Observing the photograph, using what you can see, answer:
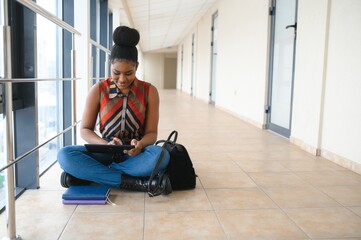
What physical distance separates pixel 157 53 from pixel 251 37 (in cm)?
1473

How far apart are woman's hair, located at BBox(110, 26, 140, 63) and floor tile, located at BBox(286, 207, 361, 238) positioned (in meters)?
1.04

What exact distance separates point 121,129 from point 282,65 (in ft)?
8.08

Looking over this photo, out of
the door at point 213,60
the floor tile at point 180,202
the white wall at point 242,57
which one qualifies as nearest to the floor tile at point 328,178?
the floor tile at point 180,202

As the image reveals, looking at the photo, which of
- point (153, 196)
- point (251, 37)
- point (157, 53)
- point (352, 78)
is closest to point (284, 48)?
point (251, 37)

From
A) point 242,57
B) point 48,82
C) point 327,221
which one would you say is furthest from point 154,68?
point 327,221

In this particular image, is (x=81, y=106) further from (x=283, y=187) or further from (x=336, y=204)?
(x=336, y=204)

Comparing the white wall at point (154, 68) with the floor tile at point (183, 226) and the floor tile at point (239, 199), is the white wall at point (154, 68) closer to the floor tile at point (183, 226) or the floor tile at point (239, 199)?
the floor tile at point (239, 199)

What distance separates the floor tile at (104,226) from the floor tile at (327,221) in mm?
671

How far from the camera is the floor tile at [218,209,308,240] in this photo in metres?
1.35

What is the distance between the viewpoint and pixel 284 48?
3.68 metres

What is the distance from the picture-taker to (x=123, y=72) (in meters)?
1.72

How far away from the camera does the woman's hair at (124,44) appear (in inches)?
67.1

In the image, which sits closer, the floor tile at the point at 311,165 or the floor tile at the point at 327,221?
the floor tile at the point at 327,221

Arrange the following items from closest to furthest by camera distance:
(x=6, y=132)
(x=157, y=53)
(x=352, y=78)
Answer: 1. (x=6, y=132)
2. (x=352, y=78)
3. (x=157, y=53)
